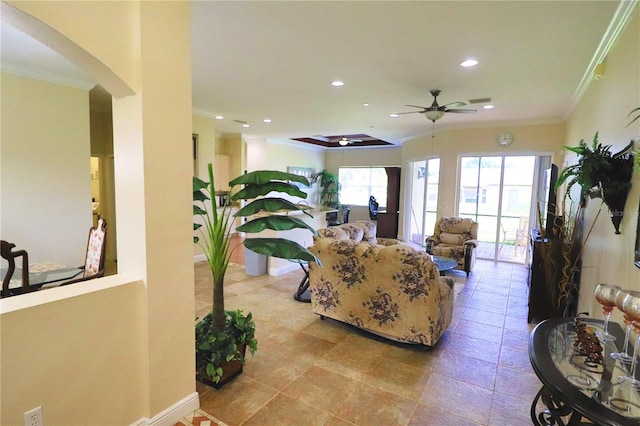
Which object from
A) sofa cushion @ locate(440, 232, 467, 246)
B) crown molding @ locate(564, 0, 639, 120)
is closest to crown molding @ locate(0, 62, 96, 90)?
crown molding @ locate(564, 0, 639, 120)

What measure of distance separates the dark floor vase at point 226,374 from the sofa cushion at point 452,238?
15.1ft

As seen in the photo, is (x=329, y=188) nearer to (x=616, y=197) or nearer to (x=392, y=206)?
(x=392, y=206)

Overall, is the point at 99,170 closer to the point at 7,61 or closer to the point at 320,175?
the point at 7,61

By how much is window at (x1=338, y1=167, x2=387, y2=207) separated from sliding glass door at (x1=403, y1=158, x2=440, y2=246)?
2019mm

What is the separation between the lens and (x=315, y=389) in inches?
98.2

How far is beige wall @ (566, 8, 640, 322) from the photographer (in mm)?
2092

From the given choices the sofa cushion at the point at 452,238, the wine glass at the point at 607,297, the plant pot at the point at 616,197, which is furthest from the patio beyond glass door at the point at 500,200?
the wine glass at the point at 607,297

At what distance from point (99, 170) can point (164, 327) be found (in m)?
5.49

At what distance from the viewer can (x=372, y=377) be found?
8.71 ft

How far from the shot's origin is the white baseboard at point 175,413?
1961 millimetres

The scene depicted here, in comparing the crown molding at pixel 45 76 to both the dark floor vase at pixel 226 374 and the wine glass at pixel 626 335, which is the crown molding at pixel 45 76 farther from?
the wine glass at pixel 626 335

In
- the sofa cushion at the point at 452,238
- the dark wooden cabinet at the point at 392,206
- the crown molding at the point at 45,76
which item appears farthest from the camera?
the dark wooden cabinet at the point at 392,206

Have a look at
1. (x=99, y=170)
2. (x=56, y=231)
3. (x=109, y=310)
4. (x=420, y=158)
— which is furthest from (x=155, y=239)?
(x=420, y=158)

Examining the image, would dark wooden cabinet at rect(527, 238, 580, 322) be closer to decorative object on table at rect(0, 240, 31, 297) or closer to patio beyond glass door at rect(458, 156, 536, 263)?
patio beyond glass door at rect(458, 156, 536, 263)
